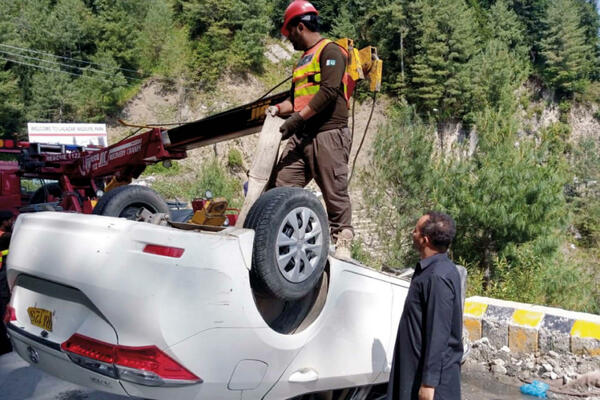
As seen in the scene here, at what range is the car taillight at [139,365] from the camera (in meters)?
2.27

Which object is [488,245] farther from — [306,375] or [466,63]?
[466,63]

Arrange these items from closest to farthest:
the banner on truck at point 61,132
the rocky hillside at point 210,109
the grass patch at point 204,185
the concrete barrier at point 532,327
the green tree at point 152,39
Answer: the concrete barrier at point 532,327, the grass patch at point 204,185, the banner on truck at point 61,132, the rocky hillside at point 210,109, the green tree at point 152,39

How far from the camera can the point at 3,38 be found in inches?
1464

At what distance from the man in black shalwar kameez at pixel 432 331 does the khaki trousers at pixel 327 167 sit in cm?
88

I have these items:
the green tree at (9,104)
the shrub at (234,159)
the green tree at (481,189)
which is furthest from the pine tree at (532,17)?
the green tree at (481,189)

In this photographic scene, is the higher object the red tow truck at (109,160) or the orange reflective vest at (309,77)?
the orange reflective vest at (309,77)

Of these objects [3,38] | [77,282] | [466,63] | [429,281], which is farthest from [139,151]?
[466,63]

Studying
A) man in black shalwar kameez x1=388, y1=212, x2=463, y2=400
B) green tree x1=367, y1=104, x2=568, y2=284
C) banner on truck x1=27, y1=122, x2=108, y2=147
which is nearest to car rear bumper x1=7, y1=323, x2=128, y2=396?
man in black shalwar kameez x1=388, y1=212, x2=463, y2=400

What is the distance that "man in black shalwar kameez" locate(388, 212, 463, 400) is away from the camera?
2711 millimetres

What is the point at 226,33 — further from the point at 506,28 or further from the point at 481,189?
the point at 481,189

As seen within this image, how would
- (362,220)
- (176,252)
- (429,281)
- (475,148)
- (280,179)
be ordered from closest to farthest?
(176,252)
(429,281)
(280,179)
(475,148)
(362,220)

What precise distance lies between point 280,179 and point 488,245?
8786 millimetres

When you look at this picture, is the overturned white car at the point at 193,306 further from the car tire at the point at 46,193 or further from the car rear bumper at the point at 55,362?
the car tire at the point at 46,193

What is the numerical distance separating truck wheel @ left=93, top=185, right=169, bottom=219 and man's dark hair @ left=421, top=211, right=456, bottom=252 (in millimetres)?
1986
